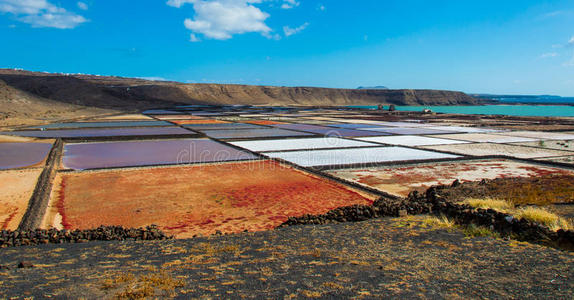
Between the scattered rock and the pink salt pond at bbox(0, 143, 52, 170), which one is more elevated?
the scattered rock

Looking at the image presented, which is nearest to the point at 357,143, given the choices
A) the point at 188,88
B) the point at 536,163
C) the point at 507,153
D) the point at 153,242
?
the point at 507,153

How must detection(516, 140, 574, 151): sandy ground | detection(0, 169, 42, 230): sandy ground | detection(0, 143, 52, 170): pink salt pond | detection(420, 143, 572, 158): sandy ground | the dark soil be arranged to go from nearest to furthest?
the dark soil
detection(0, 169, 42, 230): sandy ground
detection(0, 143, 52, 170): pink salt pond
detection(420, 143, 572, 158): sandy ground
detection(516, 140, 574, 151): sandy ground

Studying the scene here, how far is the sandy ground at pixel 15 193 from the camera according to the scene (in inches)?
385

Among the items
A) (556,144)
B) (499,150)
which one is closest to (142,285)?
(499,150)

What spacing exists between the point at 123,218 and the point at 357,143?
19.3m

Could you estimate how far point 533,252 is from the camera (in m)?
6.00

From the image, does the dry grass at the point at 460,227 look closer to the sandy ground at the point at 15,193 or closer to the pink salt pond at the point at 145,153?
the sandy ground at the point at 15,193

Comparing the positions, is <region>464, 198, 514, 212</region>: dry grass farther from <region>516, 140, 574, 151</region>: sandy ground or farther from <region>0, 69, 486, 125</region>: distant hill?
<region>0, 69, 486, 125</region>: distant hill

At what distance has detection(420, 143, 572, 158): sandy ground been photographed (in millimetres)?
21719

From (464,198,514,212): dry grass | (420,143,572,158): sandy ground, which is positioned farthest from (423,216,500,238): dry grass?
(420,143,572,158): sandy ground

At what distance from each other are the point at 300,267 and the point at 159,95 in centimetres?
10530

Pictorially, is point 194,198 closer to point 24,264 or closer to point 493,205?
point 24,264

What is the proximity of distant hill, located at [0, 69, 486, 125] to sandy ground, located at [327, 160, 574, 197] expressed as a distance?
4384 centimetres

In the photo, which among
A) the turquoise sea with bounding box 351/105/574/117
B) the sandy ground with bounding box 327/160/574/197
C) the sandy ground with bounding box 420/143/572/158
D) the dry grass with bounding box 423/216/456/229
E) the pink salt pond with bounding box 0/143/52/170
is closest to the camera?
the dry grass with bounding box 423/216/456/229
